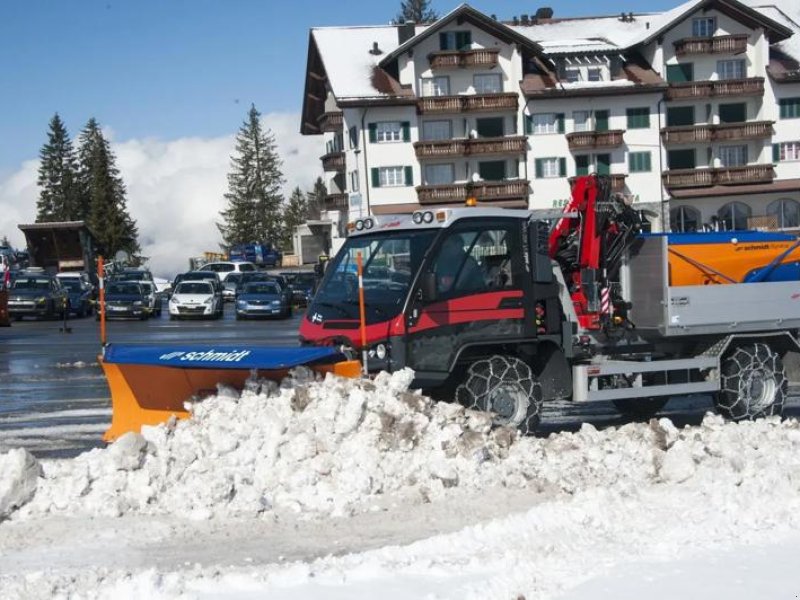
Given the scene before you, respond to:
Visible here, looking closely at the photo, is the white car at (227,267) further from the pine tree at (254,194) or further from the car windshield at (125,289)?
the pine tree at (254,194)

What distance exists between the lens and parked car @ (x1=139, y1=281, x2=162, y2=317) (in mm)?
45588

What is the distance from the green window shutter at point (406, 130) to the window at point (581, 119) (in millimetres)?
9561

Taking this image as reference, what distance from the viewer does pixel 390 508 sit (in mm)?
8727

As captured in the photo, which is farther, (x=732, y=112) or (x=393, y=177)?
(x=732, y=112)

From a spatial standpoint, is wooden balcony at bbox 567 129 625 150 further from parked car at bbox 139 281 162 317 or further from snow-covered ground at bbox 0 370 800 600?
snow-covered ground at bbox 0 370 800 600

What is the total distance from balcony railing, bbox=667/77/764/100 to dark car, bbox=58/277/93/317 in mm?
34852

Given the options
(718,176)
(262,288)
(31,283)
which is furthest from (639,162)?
(31,283)

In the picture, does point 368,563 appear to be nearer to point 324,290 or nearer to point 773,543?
point 773,543

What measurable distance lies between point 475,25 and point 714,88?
14359mm

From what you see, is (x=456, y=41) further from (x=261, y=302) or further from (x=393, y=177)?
(x=261, y=302)

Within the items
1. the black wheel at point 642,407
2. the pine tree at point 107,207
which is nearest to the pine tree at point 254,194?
the pine tree at point 107,207

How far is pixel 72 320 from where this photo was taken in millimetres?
45406

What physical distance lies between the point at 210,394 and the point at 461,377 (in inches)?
103

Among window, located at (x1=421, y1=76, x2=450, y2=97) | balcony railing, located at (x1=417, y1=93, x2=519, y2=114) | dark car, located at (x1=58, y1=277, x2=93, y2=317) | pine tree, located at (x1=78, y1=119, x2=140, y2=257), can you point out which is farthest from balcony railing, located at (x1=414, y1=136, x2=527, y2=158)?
pine tree, located at (x1=78, y1=119, x2=140, y2=257)
